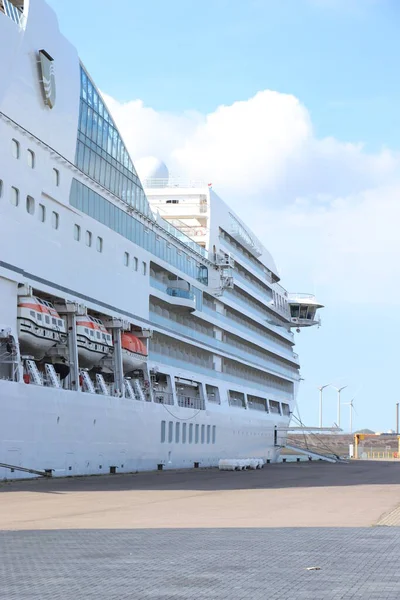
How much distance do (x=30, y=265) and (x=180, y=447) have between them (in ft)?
64.2

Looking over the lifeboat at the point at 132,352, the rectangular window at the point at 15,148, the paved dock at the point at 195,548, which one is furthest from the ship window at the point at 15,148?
the paved dock at the point at 195,548

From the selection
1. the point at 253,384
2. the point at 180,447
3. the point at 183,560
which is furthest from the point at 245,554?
the point at 253,384

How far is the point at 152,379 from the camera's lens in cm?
5194

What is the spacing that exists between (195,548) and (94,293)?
30.1 m

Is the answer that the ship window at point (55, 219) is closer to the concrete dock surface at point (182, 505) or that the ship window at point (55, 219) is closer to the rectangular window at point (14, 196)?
the rectangular window at point (14, 196)

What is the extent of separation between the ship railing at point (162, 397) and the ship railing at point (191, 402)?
6.59 feet

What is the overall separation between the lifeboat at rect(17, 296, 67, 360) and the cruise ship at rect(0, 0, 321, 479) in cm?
7

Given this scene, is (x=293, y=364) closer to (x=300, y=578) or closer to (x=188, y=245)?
(x=188, y=245)

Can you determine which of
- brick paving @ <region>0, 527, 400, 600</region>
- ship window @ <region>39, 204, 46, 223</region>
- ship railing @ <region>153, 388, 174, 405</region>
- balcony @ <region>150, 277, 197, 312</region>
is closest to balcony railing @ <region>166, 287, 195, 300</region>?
balcony @ <region>150, 277, 197, 312</region>

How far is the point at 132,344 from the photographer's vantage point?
46562mm

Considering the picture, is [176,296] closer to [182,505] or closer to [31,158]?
[31,158]

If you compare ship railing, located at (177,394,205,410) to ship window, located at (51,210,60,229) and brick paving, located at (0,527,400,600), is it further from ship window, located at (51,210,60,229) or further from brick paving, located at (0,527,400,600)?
brick paving, located at (0,527,400,600)

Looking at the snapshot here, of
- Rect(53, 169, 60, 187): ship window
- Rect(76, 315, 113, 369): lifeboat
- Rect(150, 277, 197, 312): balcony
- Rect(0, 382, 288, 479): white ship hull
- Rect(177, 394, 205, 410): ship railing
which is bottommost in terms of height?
Rect(0, 382, 288, 479): white ship hull

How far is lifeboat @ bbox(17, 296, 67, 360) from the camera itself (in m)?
34.5
